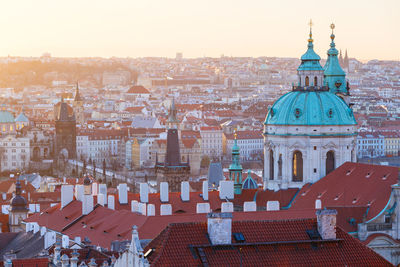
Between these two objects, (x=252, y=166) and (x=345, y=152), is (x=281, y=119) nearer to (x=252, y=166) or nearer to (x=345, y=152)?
(x=345, y=152)

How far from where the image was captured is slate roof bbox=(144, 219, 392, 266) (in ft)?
103

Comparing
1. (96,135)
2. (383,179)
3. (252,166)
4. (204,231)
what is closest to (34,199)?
(383,179)

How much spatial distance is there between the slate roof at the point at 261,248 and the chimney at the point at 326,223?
279mm

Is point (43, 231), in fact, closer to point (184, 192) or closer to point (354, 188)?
point (184, 192)

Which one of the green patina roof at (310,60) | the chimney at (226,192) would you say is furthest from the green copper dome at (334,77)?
the chimney at (226,192)

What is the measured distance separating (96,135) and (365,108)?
62.6 metres

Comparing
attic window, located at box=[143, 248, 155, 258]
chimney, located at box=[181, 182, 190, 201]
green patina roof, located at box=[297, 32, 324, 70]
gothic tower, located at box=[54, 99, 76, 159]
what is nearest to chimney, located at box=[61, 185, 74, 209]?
chimney, located at box=[181, 182, 190, 201]

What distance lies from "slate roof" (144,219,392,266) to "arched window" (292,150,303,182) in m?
25.5

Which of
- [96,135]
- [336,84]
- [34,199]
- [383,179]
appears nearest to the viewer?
[383,179]

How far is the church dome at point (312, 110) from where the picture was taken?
5953cm

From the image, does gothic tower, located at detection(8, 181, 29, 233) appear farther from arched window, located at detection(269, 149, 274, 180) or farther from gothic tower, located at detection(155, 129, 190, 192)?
gothic tower, located at detection(155, 129, 190, 192)

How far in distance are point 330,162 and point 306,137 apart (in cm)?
168

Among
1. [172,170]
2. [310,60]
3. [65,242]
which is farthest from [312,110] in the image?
[172,170]

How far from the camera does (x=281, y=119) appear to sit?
198 feet
